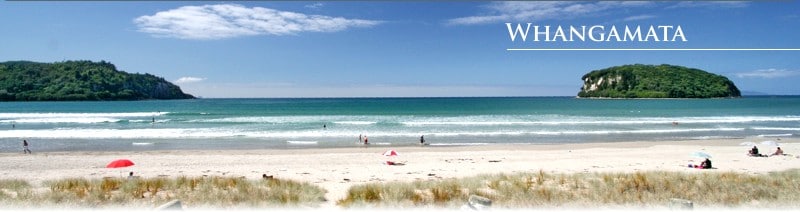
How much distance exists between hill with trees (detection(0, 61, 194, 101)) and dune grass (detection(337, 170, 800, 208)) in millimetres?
150182

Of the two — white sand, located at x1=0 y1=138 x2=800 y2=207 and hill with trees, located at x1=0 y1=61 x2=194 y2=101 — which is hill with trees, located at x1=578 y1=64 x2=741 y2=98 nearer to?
white sand, located at x1=0 y1=138 x2=800 y2=207

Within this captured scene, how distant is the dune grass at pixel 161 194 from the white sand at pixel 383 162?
5.20ft

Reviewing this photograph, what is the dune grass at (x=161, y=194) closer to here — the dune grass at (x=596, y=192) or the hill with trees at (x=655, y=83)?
the dune grass at (x=596, y=192)

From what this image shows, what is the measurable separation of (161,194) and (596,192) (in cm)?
828

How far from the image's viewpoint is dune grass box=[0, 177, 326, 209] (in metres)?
7.77

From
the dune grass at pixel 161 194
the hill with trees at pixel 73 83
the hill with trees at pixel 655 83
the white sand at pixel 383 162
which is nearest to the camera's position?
the dune grass at pixel 161 194

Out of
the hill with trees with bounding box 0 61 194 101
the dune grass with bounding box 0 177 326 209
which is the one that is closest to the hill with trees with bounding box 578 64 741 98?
the dune grass with bounding box 0 177 326 209

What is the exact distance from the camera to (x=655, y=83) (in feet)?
495

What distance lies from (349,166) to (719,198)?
34.2 ft

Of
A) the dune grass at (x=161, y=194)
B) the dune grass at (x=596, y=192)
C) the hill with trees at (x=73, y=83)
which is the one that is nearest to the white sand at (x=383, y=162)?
the dune grass at (x=161, y=194)

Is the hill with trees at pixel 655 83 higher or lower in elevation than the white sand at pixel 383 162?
higher

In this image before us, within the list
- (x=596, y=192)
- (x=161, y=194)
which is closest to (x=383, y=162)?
(x=161, y=194)

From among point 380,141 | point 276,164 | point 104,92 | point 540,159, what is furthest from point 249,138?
point 104,92

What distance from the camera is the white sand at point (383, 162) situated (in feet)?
45.7
